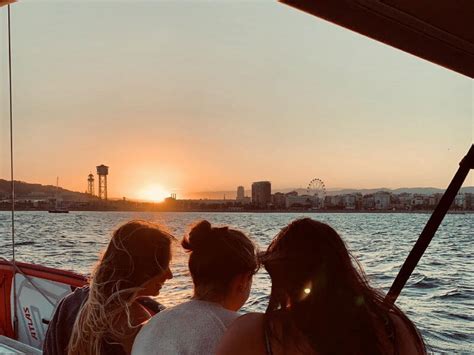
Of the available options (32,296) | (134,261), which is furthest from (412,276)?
(134,261)

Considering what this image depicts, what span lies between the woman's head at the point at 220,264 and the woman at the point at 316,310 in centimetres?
29

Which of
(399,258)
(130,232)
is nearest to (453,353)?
(130,232)

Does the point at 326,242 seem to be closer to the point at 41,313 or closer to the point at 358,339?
the point at 358,339

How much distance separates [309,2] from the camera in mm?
1436

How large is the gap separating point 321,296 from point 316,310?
3 cm

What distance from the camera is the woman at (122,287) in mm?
1879

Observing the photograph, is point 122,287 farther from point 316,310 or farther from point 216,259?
point 316,310

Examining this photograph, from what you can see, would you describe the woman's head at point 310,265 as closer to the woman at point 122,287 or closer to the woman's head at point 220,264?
the woman's head at point 220,264

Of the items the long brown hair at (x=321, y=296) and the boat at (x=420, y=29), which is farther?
the boat at (x=420, y=29)

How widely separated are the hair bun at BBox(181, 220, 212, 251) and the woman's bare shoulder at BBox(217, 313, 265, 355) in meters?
0.39

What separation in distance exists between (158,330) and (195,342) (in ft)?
0.38

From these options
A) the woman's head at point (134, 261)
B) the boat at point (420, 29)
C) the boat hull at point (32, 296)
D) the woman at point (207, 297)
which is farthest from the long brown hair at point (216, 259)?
the boat hull at point (32, 296)

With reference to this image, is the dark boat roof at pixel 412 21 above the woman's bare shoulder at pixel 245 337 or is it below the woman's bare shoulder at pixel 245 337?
above

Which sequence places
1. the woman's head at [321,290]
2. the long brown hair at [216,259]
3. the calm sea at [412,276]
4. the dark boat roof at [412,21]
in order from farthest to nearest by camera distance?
the calm sea at [412,276]
the long brown hair at [216,259]
the dark boat roof at [412,21]
the woman's head at [321,290]
